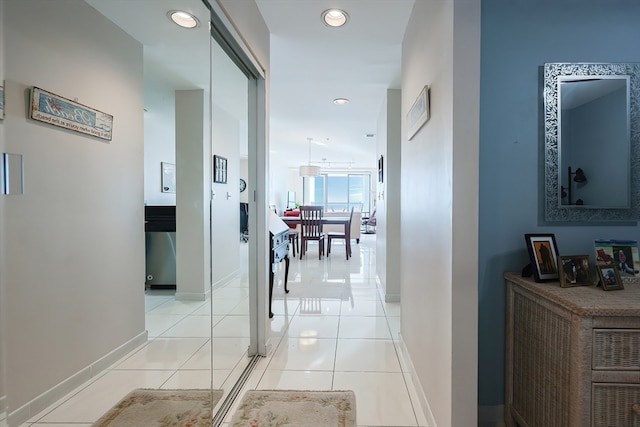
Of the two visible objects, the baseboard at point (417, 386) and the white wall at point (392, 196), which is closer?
the baseboard at point (417, 386)

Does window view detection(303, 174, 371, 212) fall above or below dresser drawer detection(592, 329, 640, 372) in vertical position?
above

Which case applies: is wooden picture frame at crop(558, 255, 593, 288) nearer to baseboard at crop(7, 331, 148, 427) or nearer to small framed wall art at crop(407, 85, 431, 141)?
small framed wall art at crop(407, 85, 431, 141)

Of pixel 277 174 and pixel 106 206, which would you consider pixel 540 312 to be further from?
pixel 277 174

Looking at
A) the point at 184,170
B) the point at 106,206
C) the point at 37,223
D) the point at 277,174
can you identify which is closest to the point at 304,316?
the point at 184,170

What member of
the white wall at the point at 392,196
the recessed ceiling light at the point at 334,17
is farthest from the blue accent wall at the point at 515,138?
the white wall at the point at 392,196

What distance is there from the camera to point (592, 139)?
1.47 m

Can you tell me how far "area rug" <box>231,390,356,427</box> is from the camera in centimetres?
156

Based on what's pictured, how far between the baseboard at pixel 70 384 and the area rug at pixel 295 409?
2.28 ft

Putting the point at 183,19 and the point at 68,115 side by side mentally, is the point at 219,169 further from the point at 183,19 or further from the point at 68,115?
the point at 68,115

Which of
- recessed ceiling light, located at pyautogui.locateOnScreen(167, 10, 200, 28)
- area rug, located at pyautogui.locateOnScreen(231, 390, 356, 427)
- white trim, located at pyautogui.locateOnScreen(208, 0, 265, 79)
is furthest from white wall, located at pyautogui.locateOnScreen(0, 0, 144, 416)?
area rug, located at pyautogui.locateOnScreen(231, 390, 356, 427)

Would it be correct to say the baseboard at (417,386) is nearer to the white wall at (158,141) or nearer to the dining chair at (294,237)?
the white wall at (158,141)

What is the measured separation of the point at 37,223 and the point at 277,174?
11141 millimetres

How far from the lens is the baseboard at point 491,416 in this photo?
1527mm

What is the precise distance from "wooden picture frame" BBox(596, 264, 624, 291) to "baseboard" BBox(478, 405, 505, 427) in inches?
30.5
